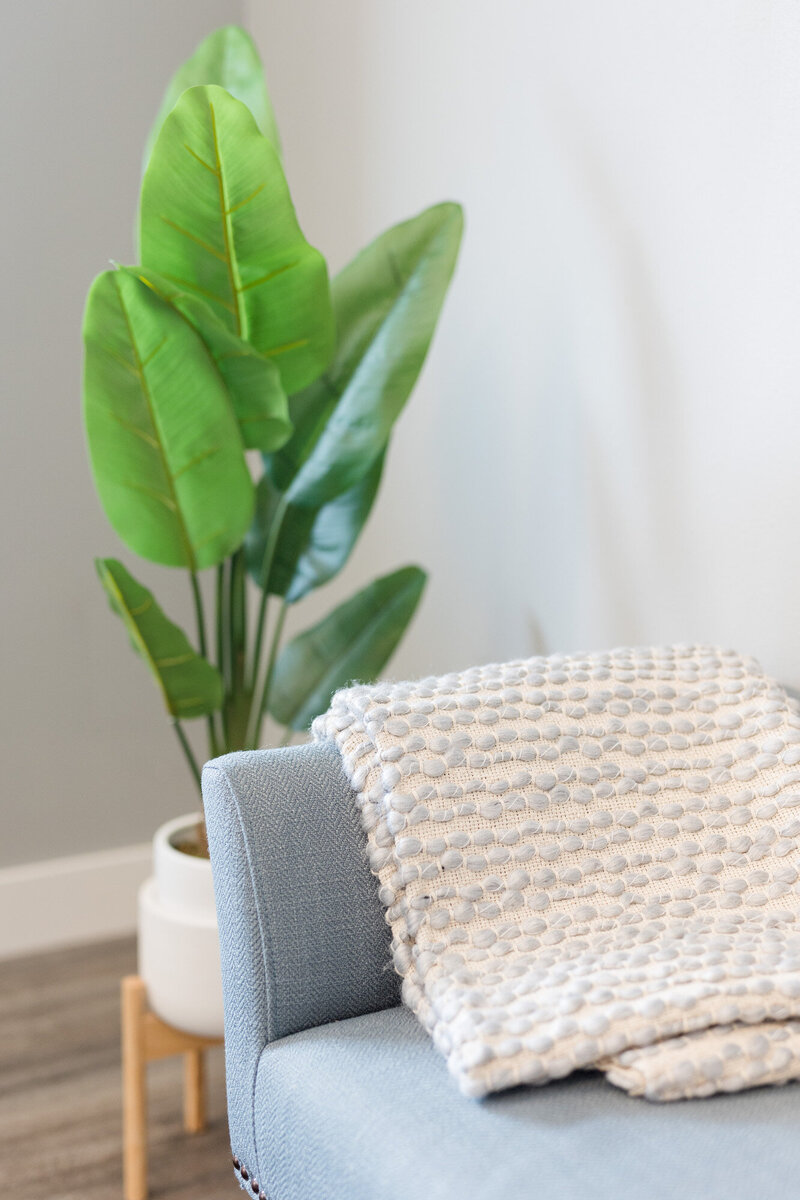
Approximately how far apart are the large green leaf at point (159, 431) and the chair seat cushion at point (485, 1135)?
2.09 feet

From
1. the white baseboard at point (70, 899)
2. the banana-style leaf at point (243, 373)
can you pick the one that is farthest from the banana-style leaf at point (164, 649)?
the white baseboard at point (70, 899)

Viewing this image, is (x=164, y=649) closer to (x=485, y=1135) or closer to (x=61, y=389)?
(x=485, y=1135)

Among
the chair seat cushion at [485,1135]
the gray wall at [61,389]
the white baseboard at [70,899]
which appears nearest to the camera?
the chair seat cushion at [485,1135]

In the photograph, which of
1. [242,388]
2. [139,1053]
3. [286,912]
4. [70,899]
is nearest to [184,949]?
[139,1053]

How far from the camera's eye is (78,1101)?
5.33 feet

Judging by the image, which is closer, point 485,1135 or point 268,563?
point 485,1135

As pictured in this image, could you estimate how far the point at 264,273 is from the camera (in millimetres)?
1296

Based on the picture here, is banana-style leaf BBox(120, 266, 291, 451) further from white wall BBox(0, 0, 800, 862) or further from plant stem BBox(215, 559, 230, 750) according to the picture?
white wall BBox(0, 0, 800, 862)

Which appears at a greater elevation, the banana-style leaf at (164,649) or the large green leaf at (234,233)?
the large green leaf at (234,233)

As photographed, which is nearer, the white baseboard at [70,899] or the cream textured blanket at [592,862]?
the cream textured blanket at [592,862]

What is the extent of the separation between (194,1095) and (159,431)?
90cm

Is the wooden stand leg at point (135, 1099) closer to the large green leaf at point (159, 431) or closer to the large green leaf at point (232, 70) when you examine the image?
the large green leaf at point (159, 431)

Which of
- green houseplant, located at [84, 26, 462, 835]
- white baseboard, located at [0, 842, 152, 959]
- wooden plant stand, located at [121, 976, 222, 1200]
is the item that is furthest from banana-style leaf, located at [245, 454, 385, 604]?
white baseboard, located at [0, 842, 152, 959]

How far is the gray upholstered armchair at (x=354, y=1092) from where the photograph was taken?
2.29ft
